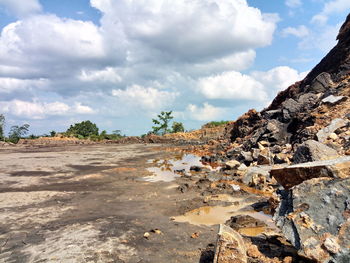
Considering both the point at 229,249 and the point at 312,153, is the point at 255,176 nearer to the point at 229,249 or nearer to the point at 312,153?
the point at 312,153

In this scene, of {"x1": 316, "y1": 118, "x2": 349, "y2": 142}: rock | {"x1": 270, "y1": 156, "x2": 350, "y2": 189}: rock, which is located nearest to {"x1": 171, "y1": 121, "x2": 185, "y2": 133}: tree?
{"x1": 316, "y1": 118, "x2": 349, "y2": 142}: rock

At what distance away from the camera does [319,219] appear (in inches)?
127

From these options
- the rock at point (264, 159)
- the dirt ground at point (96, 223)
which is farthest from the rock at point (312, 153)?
the rock at point (264, 159)

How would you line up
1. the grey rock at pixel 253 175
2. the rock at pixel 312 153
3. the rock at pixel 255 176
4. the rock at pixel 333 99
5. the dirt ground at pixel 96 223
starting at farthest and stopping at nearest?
the rock at pixel 333 99, the grey rock at pixel 253 175, the rock at pixel 255 176, the rock at pixel 312 153, the dirt ground at pixel 96 223

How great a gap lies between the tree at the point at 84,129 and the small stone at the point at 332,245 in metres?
50.3

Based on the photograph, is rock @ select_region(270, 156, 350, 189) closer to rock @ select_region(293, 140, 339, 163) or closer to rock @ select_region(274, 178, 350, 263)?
rock @ select_region(274, 178, 350, 263)

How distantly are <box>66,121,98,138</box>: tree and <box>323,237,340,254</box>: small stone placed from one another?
50307 millimetres

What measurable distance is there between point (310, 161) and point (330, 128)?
532 cm

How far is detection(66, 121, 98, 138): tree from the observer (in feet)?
166

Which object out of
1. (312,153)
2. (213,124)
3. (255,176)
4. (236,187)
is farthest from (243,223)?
(213,124)

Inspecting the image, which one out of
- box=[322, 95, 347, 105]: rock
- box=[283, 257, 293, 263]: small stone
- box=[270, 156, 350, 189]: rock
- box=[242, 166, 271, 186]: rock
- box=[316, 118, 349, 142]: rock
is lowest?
box=[283, 257, 293, 263]: small stone

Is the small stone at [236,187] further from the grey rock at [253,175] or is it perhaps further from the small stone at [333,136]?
the small stone at [333,136]

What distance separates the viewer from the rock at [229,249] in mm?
3135

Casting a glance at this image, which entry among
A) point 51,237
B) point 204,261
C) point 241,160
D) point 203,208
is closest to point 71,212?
point 51,237
